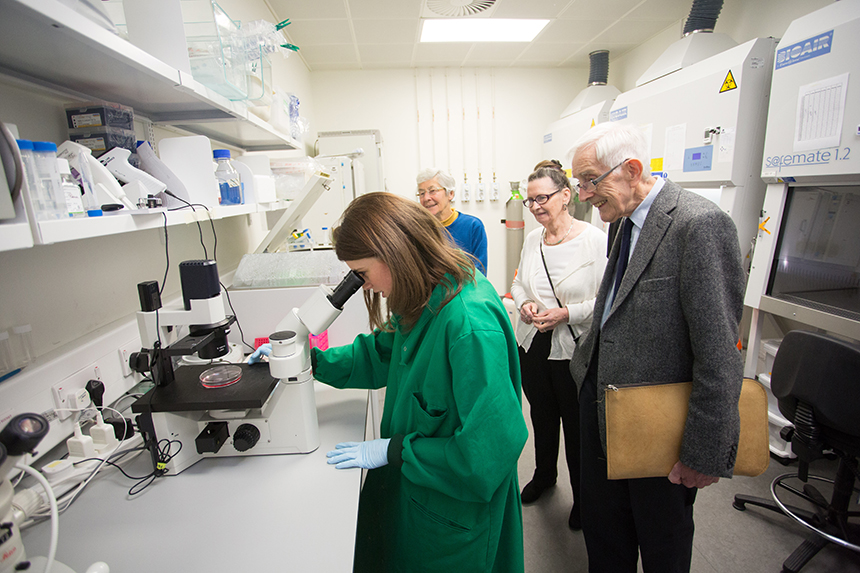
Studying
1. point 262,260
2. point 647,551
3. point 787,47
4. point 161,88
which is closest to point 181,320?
point 161,88

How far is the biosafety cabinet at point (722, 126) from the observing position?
2000 mm

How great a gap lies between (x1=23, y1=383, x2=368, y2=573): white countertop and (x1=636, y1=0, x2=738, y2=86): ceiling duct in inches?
114

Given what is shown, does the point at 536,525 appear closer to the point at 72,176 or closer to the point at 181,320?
the point at 181,320

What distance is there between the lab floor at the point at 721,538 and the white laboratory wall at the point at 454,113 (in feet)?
9.69

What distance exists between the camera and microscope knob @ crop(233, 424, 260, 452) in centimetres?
99

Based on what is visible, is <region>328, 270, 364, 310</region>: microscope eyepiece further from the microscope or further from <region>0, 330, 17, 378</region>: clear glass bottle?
<region>0, 330, 17, 378</region>: clear glass bottle

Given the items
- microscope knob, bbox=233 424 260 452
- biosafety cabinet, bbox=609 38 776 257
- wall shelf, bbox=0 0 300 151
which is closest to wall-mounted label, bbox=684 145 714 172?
biosafety cabinet, bbox=609 38 776 257

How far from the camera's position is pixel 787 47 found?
1.77m

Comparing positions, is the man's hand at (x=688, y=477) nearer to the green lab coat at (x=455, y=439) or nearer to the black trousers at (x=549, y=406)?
the green lab coat at (x=455, y=439)

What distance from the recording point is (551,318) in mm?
1616

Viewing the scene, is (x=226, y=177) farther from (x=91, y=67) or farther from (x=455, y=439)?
(x=455, y=439)

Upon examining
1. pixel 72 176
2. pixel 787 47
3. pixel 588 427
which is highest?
pixel 787 47

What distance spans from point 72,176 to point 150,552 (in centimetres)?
79

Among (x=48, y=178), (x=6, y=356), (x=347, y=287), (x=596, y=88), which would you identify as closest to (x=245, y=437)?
(x=347, y=287)
